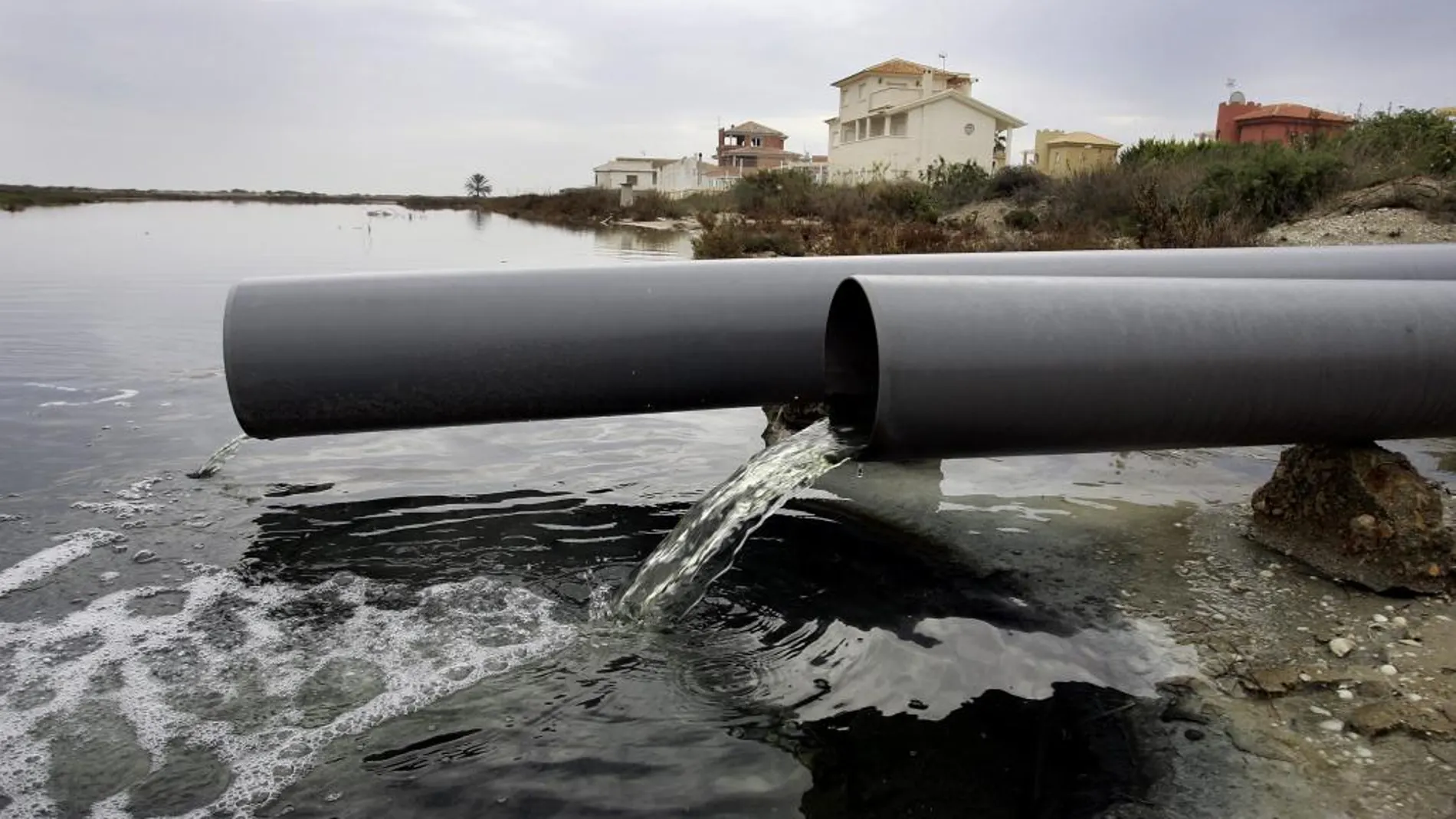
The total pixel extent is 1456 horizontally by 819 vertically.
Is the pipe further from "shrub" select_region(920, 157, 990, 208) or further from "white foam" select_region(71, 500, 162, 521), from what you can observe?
"shrub" select_region(920, 157, 990, 208)

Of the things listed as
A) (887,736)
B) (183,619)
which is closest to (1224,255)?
(887,736)

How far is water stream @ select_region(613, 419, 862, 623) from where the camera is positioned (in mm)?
3740

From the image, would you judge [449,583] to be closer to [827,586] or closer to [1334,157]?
[827,586]

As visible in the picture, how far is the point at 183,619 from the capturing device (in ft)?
12.0

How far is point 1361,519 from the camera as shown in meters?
3.75

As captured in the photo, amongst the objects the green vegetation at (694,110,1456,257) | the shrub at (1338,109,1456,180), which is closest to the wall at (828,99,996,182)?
the green vegetation at (694,110,1456,257)

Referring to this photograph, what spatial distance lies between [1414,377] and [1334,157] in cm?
1248

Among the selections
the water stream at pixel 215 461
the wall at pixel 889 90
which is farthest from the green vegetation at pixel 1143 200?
the wall at pixel 889 90

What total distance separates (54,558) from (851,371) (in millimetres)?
3409

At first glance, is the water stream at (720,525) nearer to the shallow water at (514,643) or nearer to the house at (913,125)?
the shallow water at (514,643)

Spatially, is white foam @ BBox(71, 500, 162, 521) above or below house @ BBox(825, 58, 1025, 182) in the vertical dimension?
below

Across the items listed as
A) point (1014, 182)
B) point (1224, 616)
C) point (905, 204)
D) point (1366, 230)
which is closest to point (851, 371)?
point (1224, 616)

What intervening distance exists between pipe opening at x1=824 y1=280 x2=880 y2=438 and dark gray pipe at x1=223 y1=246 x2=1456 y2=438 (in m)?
0.13

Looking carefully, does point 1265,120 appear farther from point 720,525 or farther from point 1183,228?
point 720,525
